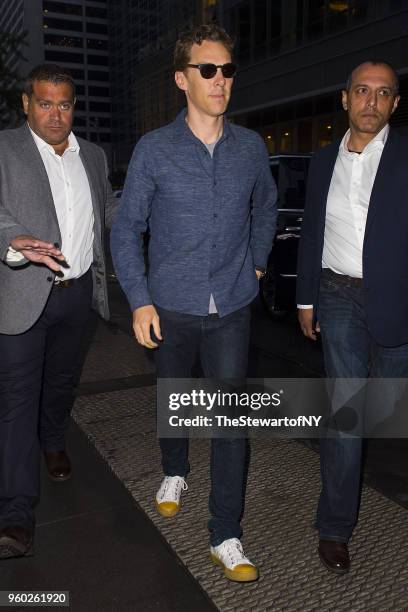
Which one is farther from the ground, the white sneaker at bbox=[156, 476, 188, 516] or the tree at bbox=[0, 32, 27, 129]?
the tree at bbox=[0, 32, 27, 129]

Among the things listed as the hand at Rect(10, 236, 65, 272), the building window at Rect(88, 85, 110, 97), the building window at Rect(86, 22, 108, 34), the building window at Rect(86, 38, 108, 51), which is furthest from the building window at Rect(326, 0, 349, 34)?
the building window at Rect(86, 22, 108, 34)

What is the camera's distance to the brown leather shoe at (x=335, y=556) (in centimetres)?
281

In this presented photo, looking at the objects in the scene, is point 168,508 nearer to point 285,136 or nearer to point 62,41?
point 285,136

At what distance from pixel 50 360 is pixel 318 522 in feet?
5.72

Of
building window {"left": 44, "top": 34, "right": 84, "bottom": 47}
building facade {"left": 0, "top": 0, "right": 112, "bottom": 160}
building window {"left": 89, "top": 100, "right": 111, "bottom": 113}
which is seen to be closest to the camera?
building facade {"left": 0, "top": 0, "right": 112, "bottom": 160}

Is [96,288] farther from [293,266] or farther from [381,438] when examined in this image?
[293,266]

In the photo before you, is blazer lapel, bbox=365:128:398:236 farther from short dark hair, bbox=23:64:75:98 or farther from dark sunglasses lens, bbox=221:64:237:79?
short dark hair, bbox=23:64:75:98

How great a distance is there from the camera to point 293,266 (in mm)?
7668

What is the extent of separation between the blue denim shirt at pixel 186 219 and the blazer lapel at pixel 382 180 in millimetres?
551

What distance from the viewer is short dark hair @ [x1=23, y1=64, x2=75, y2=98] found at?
315 centimetres

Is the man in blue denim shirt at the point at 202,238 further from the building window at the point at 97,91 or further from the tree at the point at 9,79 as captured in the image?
the building window at the point at 97,91

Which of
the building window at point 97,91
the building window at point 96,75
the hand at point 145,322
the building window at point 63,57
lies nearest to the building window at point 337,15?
the hand at point 145,322

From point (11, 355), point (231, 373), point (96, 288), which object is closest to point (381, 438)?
point (231, 373)

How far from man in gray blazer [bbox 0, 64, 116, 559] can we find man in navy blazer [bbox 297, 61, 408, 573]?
1.26 metres
